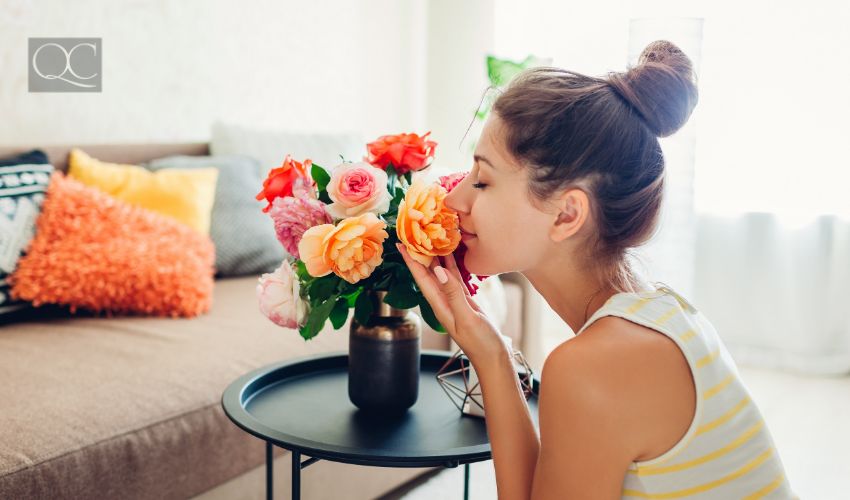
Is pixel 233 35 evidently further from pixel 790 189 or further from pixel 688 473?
pixel 688 473

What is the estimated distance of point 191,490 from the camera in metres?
1.50

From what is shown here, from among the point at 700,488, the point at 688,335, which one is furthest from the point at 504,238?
the point at 700,488

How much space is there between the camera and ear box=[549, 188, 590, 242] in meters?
1.01

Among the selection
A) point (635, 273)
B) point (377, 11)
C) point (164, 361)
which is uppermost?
point (377, 11)

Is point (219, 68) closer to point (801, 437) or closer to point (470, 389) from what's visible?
point (470, 389)

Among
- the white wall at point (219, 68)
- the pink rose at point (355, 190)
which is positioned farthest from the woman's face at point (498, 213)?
the white wall at point (219, 68)

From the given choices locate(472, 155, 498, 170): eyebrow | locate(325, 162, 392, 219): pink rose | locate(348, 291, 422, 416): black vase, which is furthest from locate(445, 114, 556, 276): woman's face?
locate(348, 291, 422, 416): black vase

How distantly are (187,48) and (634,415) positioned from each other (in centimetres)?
245

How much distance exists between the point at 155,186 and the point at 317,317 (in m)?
1.28

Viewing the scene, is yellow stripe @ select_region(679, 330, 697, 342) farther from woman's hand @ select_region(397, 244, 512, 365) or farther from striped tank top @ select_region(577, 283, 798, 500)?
woman's hand @ select_region(397, 244, 512, 365)

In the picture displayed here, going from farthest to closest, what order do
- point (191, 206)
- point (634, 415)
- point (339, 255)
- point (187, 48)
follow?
1. point (187, 48)
2. point (191, 206)
3. point (339, 255)
4. point (634, 415)

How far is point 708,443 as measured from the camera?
92cm

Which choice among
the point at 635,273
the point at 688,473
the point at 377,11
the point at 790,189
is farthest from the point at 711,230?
the point at 688,473

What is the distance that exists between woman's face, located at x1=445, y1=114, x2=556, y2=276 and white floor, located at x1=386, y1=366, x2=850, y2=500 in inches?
45.2
